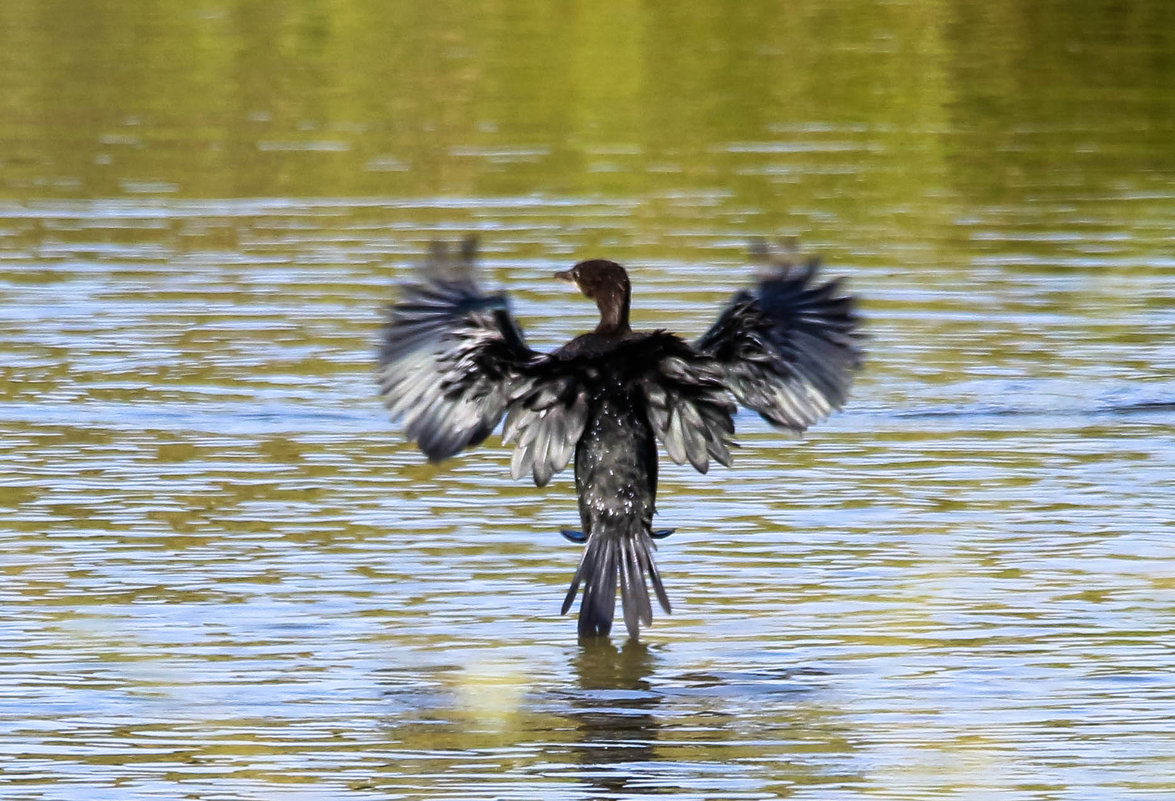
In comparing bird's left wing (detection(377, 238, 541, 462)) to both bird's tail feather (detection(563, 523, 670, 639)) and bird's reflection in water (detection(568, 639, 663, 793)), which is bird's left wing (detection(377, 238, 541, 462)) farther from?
bird's reflection in water (detection(568, 639, 663, 793))

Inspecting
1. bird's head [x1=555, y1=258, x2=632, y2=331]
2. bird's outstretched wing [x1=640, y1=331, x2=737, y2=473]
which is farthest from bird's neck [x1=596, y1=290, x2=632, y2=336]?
bird's outstretched wing [x1=640, y1=331, x2=737, y2=473]

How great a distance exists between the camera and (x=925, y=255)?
13375mm

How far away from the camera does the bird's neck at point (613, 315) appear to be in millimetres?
6918

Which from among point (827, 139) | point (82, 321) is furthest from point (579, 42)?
point (82, 321)

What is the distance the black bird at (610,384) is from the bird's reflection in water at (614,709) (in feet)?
0.37

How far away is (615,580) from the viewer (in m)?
6.92

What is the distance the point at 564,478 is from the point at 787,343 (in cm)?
242

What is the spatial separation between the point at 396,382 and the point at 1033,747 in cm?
210

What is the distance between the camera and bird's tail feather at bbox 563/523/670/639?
22.5 ft

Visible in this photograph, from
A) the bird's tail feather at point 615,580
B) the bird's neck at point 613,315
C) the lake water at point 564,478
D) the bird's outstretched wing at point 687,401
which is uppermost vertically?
the bird's neck at point 613,315

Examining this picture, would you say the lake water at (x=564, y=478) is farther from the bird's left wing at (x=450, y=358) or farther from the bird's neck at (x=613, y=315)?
the bird's neck at (x=613, y=315)

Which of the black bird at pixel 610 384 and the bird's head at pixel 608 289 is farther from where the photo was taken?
the bird's head at pixel 608 289

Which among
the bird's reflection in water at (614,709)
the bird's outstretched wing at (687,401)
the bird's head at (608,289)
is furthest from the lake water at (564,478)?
the bird's head at (608,289)

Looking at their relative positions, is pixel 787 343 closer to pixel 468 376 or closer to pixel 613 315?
pixel 613 315
